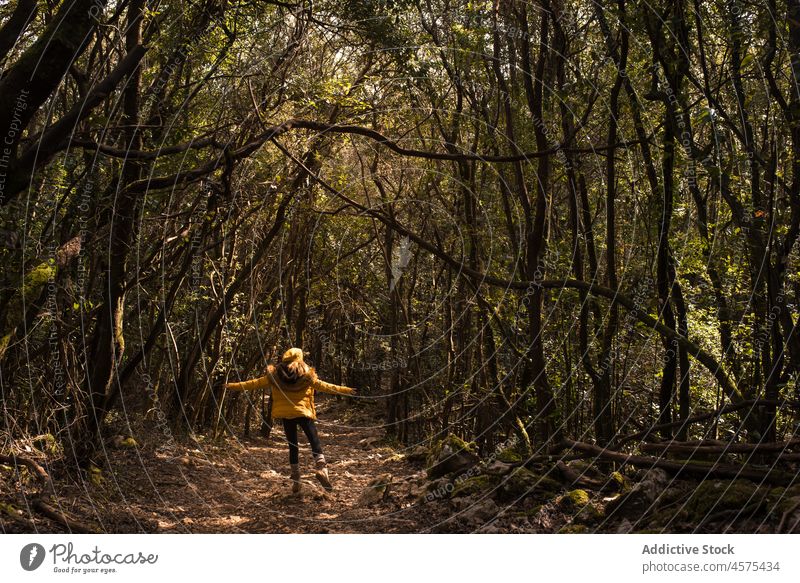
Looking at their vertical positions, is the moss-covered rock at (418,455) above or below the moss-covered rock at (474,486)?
below

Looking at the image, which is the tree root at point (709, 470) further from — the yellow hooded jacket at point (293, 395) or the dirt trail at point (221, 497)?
the yellow hooded jacket at point (293, 395)

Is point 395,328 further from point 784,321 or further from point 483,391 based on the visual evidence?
point 784,321

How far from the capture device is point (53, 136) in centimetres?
589

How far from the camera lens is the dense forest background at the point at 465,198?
709cm

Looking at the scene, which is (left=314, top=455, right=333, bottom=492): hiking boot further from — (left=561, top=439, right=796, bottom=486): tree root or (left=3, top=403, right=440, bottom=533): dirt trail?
(left=561, top=439, right=796, bottom=486): tree root

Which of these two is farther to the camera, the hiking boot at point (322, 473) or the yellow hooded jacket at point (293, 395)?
the hiking boot at point (322, 473)

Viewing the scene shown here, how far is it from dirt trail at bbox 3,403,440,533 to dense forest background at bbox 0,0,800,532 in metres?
0.60

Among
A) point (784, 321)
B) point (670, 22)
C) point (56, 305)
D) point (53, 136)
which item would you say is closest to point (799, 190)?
point (784, 321)

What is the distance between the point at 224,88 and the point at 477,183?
5.27m

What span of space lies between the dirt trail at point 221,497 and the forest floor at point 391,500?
0.08 feet

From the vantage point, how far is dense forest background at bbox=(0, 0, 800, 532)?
7090 mm

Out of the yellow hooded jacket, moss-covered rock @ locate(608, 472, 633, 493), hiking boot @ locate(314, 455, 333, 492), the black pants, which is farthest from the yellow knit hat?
moss-covered rock @ locate(608, 472, 633, 493)

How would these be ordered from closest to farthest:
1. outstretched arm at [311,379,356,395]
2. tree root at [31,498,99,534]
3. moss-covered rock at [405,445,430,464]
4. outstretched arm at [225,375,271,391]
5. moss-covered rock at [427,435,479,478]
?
tree root at [31,498,99,534], outstretched arm at [225,375,271,391], outstretched arm at [311,379,356,395], moss-covered rock at [427,435,479,478], moss-covered rock at [405,445,430,464]
